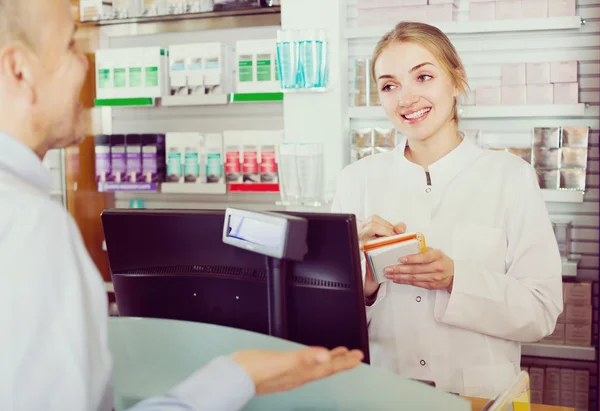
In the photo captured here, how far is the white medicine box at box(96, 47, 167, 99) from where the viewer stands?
13.8ft

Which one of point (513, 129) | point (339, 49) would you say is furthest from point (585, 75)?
point (339, 49)

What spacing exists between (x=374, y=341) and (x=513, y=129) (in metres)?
1.99

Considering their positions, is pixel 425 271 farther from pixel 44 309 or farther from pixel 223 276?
pixel 44 309

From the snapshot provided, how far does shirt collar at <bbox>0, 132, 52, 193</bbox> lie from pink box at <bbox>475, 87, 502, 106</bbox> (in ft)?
9.56

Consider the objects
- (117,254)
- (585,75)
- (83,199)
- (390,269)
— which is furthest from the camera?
(83,199)

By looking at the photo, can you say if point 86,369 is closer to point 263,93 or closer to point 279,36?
point 279,36

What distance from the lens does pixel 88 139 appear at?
4777 millimetres

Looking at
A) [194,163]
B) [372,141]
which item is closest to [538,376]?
[372,141]

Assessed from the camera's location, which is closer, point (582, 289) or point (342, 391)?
point (342, 391)

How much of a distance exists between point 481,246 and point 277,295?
1004mm

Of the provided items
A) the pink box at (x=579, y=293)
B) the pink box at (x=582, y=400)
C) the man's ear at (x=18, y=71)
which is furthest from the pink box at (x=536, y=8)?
the man's ear at (x=18, y=71)

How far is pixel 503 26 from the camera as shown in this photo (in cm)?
333

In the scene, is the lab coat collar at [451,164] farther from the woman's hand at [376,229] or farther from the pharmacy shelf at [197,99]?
the pharmacy shelf at [197,99]

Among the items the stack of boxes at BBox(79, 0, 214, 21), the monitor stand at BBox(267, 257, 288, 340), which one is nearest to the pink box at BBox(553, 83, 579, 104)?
the stack of boxes at BBox(79, 0, 214, 21)
